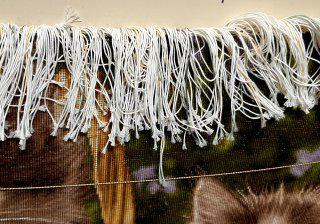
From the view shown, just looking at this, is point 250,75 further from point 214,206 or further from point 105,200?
point 105,200

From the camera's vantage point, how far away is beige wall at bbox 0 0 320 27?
44.8 inches

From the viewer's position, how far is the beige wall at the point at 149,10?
114 centimetres

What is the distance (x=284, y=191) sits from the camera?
4.06 feet

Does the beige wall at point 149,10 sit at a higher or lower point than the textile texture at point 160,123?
higher

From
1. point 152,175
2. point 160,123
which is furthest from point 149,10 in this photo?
point 152,175

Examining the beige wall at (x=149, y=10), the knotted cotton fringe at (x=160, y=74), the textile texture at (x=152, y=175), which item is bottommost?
the textile texture at (x=152, y=175)

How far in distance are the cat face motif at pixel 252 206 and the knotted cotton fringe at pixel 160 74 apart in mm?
131

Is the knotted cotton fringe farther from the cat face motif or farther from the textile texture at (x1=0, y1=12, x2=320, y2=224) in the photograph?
the cat face motif

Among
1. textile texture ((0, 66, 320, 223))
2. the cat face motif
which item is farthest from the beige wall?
the cat face motif

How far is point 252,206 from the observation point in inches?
48.3

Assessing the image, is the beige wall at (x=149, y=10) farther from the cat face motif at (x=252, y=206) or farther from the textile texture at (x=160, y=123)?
the cat face motif at (x=252, y=206)

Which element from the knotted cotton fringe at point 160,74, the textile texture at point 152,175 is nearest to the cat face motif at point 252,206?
the textile texture at point 152,175

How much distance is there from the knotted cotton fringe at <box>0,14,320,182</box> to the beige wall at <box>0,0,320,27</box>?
0.04 metres

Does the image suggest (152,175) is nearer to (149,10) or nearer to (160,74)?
(160,74)
